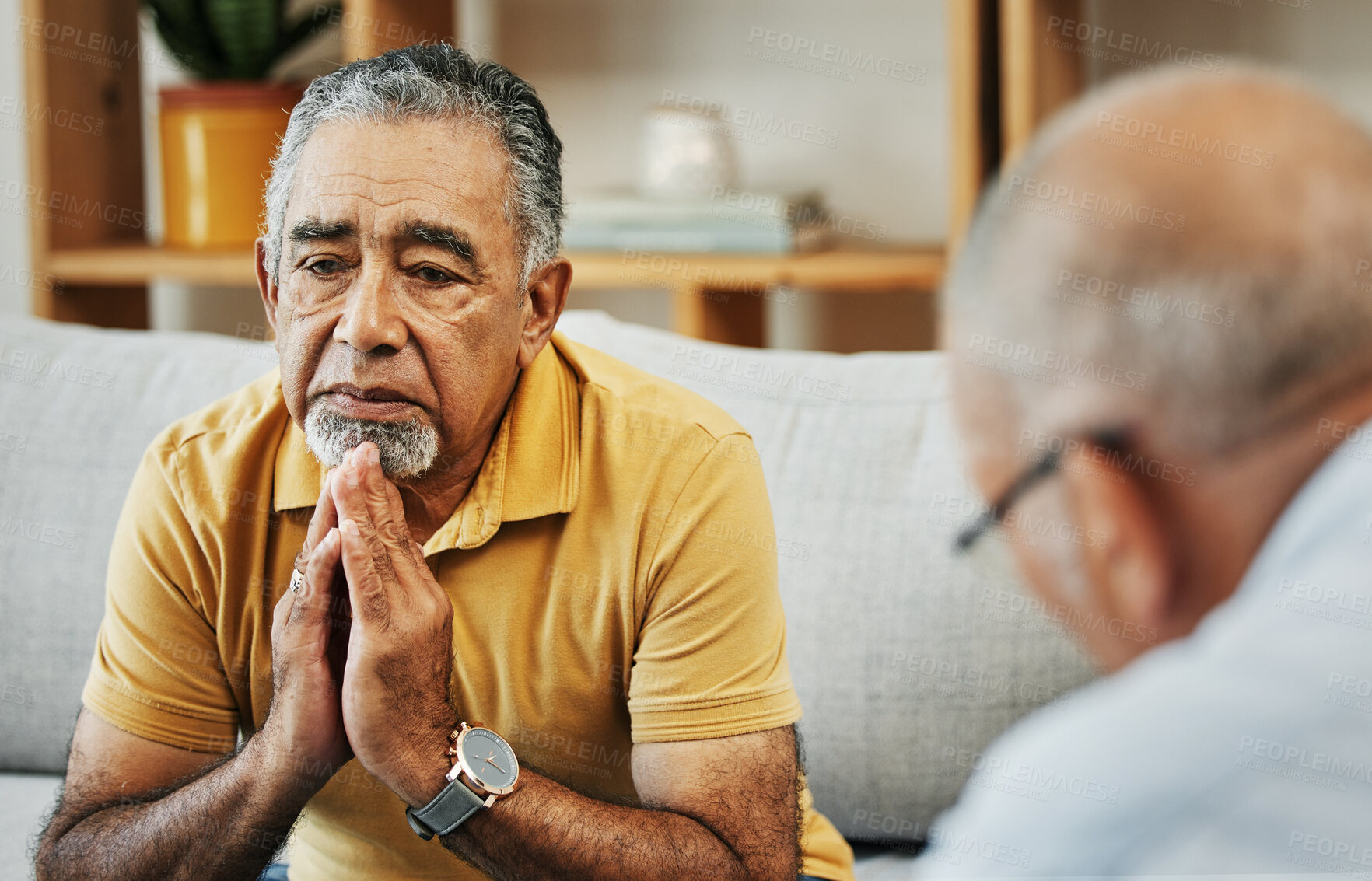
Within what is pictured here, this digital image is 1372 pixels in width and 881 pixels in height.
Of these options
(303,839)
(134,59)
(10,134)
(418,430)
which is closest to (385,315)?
(418,430)

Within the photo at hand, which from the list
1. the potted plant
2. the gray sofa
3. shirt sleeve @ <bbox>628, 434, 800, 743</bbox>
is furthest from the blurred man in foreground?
the potted plant

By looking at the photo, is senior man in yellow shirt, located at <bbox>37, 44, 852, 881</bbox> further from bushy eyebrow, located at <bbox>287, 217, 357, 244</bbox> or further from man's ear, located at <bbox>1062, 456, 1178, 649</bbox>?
man's ear, located at <bbox>1062, 456, 1178, 649</bbox>

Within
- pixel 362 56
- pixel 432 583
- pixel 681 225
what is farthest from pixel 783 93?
pixel 432 583

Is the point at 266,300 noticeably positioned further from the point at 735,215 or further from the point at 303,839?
the point at 735,215

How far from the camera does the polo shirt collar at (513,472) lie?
854 millimetres

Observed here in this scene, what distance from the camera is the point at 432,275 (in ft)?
2.53

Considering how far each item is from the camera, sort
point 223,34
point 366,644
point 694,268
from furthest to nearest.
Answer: point 223,34 → point 694,268 → point 366,644

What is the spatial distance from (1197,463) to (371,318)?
18.8 inches

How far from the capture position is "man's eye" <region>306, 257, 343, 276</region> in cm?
76

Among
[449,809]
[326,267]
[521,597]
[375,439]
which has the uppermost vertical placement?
[326,267]

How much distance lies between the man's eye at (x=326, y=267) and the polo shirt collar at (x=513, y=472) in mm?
125

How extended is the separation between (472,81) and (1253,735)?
582 millimetres

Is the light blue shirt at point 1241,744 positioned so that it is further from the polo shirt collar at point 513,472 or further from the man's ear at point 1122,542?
Result: the polo shirt collar at point 513,472

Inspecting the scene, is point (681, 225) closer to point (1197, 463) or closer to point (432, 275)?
point (432, 275)
